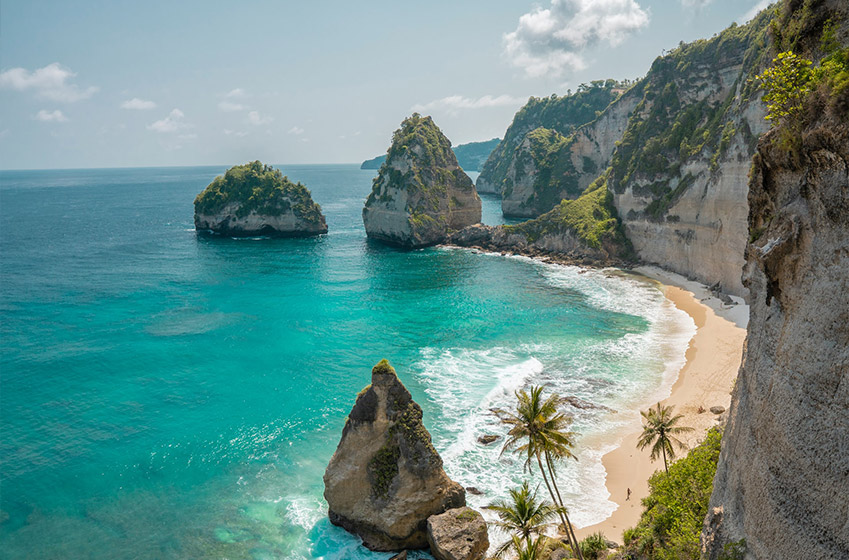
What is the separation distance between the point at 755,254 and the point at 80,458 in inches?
1574

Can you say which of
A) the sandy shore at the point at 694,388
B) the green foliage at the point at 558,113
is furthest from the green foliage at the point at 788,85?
the green foliage at the point at 558,113

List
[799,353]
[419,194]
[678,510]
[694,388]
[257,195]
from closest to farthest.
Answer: [799,353]
[678,510]
[694,388]
[419,194]
[257,195]

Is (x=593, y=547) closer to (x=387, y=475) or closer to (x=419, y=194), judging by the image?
(x=387, y=475)

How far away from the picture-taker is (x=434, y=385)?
43.8m

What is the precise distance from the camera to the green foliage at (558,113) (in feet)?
516

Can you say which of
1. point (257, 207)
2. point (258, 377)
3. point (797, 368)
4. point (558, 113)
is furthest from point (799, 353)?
point (558, 113)

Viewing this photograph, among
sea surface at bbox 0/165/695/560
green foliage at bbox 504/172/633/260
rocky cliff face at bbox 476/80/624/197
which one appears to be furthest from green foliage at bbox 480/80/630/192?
sea surface at bbox 0/165/695/560

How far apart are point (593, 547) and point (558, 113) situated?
532 feet

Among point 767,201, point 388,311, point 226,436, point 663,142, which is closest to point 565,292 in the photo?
point 388,311

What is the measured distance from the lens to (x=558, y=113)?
168 metres

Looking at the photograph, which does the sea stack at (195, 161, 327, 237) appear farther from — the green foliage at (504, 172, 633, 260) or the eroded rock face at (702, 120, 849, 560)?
the eroded rock face at (702, 120, 849, 560)

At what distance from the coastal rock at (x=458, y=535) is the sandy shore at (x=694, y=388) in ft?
18.6

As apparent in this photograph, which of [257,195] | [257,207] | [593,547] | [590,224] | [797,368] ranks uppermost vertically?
[257,195]

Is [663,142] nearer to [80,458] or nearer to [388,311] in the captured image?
[388,311]
